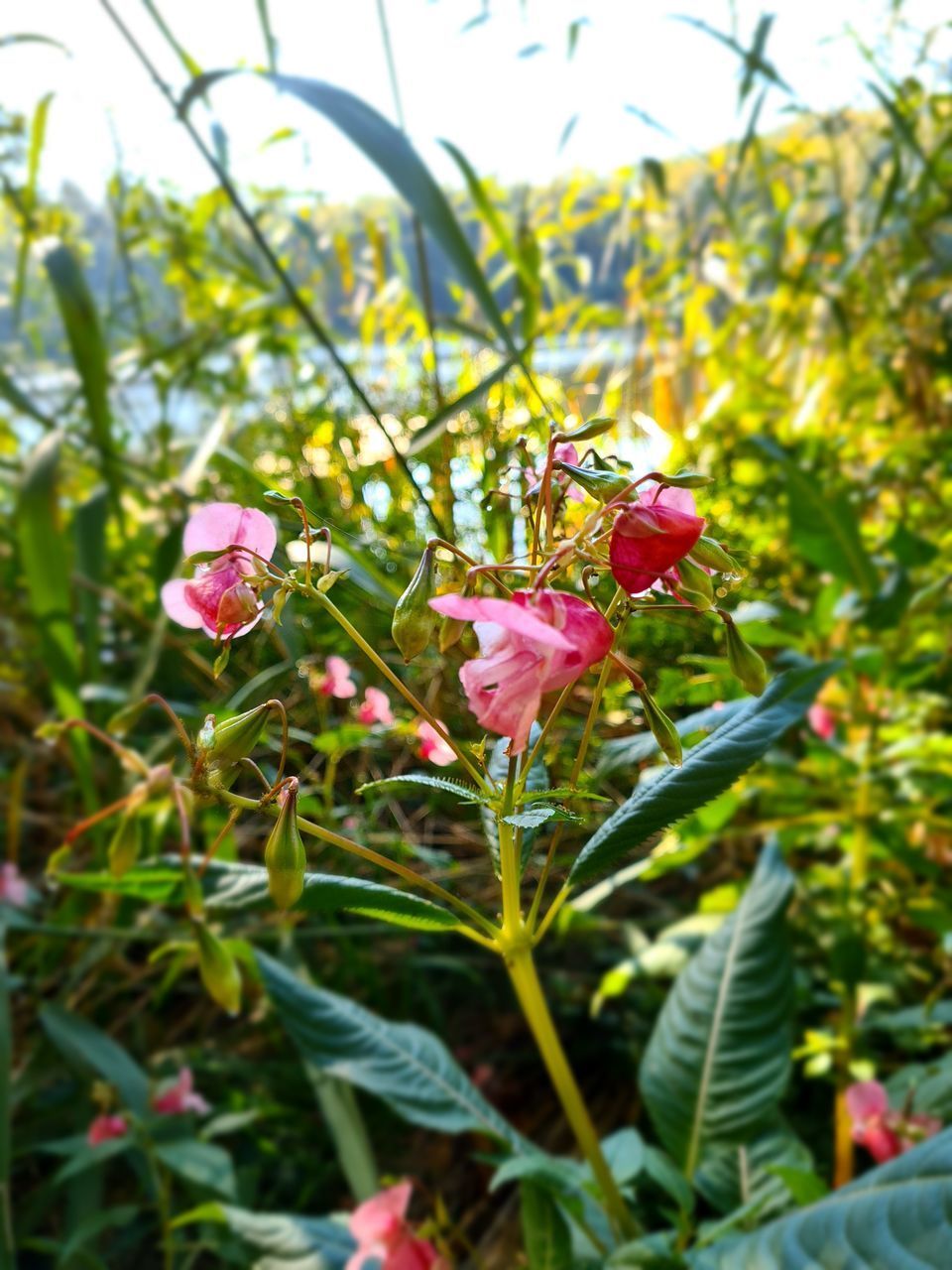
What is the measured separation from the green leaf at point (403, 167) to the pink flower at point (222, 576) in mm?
262

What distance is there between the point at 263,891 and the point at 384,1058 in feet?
0.75

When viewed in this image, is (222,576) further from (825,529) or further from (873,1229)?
(825,529)

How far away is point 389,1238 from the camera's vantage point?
21.9 inches

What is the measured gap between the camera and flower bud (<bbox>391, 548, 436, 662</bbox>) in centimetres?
27

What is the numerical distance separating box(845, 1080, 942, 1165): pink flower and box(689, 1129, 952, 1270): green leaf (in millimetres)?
182

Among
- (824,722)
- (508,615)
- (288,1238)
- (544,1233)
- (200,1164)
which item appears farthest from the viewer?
(824,722)

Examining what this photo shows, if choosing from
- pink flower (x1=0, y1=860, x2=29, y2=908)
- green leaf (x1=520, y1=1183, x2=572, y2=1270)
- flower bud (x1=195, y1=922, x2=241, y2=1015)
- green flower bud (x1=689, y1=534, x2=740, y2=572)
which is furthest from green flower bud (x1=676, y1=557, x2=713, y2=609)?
pink flower (x1=0, y1=860, x2=29, y2=908)

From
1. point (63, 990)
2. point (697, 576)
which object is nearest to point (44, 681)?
point (63, 990)

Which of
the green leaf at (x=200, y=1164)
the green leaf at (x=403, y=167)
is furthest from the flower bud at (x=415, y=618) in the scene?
the green leaf at (x=200, y=1164)

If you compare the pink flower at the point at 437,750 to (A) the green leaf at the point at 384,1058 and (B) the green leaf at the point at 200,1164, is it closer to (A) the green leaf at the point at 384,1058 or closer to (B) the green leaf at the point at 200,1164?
(A) the green leaf at the point at 384,1058

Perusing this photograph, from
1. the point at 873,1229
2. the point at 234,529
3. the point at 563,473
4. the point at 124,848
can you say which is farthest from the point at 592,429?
the point at 873,1229

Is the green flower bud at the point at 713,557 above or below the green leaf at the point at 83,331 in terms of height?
below

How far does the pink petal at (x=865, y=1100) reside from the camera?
630 mm

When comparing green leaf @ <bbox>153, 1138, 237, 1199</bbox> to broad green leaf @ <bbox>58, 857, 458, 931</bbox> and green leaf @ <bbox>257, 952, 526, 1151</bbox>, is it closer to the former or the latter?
green leaf @ <bbox>257, 952, 526, 1151</bbox>
